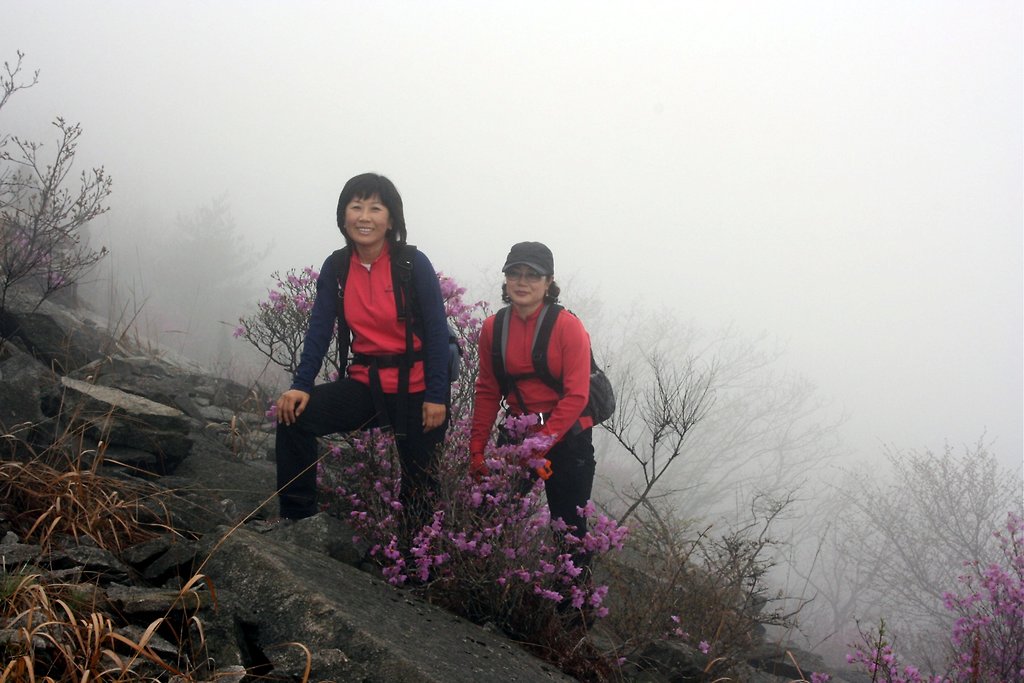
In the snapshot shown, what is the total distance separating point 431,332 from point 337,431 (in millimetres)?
670

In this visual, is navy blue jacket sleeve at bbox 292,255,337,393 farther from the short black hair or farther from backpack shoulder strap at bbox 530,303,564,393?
backpack shoulder strap at bbox 530,303,564,393

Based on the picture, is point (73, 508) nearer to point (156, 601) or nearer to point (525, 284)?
point (156, 601)

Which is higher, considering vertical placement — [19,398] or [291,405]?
[291,405]

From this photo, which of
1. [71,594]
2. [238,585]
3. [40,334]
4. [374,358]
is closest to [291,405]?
[374,358]

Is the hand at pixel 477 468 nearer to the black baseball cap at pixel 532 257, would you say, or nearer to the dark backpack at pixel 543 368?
the dark backpack at pixel 543 368

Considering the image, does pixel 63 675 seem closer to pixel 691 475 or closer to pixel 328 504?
pixel 328 504

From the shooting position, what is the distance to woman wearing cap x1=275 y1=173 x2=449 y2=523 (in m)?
3.40

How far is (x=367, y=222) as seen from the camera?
3.46m

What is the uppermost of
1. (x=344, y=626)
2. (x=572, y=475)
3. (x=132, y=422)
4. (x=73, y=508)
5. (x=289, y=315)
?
(x=289, y=315)

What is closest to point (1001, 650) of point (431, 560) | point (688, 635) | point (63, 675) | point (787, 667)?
point (787, 667)

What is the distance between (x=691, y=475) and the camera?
32906mm

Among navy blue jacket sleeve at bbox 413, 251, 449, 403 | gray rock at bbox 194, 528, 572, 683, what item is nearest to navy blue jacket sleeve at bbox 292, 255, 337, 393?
navy blue jacket sleeve at bbox 413, 251, 449, 403

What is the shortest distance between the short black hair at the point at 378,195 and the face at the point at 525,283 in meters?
0.62

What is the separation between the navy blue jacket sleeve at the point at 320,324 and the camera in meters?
3.49
